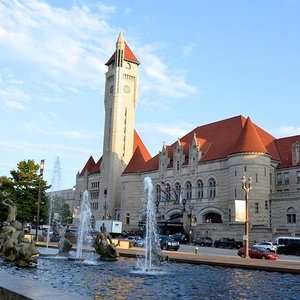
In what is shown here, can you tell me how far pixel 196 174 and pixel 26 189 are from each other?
29.9 meters

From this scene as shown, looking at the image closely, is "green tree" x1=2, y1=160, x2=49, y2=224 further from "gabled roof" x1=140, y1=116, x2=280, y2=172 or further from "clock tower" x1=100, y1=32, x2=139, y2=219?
"clock tower" x1=100, y1=32, x2=139, y2=219

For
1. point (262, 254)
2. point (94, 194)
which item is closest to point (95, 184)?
point (94, 194)

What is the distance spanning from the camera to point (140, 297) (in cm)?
1209

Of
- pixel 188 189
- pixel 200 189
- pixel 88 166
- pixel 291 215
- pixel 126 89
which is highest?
pixel 126 89

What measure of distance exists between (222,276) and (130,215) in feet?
238

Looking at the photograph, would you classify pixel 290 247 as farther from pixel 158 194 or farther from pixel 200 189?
pixel 158 194

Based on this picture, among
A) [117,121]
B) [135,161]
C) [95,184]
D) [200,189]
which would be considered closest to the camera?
[200,189]

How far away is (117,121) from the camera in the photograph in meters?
98.8

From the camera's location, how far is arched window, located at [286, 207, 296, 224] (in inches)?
2457

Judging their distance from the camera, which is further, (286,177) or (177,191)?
(177,191)

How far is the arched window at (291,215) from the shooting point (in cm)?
6241

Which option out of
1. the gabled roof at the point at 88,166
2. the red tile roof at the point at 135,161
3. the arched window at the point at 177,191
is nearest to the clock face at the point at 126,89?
the red tile roof at the point at 135,161

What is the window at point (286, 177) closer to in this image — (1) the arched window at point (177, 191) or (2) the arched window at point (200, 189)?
(2) the arched window at point (200, 189)

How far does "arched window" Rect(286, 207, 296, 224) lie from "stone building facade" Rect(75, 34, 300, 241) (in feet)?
0.44
